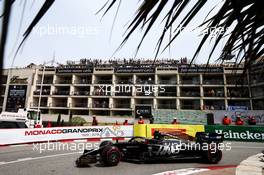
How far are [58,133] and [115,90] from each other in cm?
3322

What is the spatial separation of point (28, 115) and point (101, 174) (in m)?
18.3

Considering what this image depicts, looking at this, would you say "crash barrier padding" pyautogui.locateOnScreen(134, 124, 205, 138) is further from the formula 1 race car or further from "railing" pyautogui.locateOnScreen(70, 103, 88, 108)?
"railing" pyautogui.locateOnScreen(70, 103, 88, 108)

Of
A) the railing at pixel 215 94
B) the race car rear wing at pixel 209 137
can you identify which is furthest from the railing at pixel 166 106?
the race car rear wing at pixel 209 137

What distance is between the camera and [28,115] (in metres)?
23.0

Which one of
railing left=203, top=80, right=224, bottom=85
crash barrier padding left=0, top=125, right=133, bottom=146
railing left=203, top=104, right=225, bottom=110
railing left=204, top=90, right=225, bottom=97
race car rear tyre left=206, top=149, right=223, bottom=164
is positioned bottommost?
race car rear tyre left=206, top=149, right=223, bottom=164

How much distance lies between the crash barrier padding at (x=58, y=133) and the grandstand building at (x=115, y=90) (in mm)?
27627

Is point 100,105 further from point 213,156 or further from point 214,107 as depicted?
point 213,156

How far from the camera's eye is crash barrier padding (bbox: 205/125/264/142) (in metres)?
17.8

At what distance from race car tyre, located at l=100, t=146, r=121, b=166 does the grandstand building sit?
38.0 m

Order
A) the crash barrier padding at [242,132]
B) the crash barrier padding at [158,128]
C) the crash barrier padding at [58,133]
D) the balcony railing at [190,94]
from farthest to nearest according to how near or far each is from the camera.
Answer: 1. the balcony railing at [190,94]
2. the crash barrier padding at [158,128]
3. the crash barrier padding at [242,132]
4. the crash barrier padding at [58,133]

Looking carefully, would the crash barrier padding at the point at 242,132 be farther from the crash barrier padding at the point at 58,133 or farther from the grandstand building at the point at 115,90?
the grandstand building at the point at 115,90

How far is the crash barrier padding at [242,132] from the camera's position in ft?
58.5

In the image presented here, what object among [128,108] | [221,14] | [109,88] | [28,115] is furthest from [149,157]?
[109,88]

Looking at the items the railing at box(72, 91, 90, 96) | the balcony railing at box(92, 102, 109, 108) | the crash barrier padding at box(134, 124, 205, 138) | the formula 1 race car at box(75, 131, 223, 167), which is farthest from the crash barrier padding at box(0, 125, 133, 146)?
the railing at box(72, 91, 90, 96)
